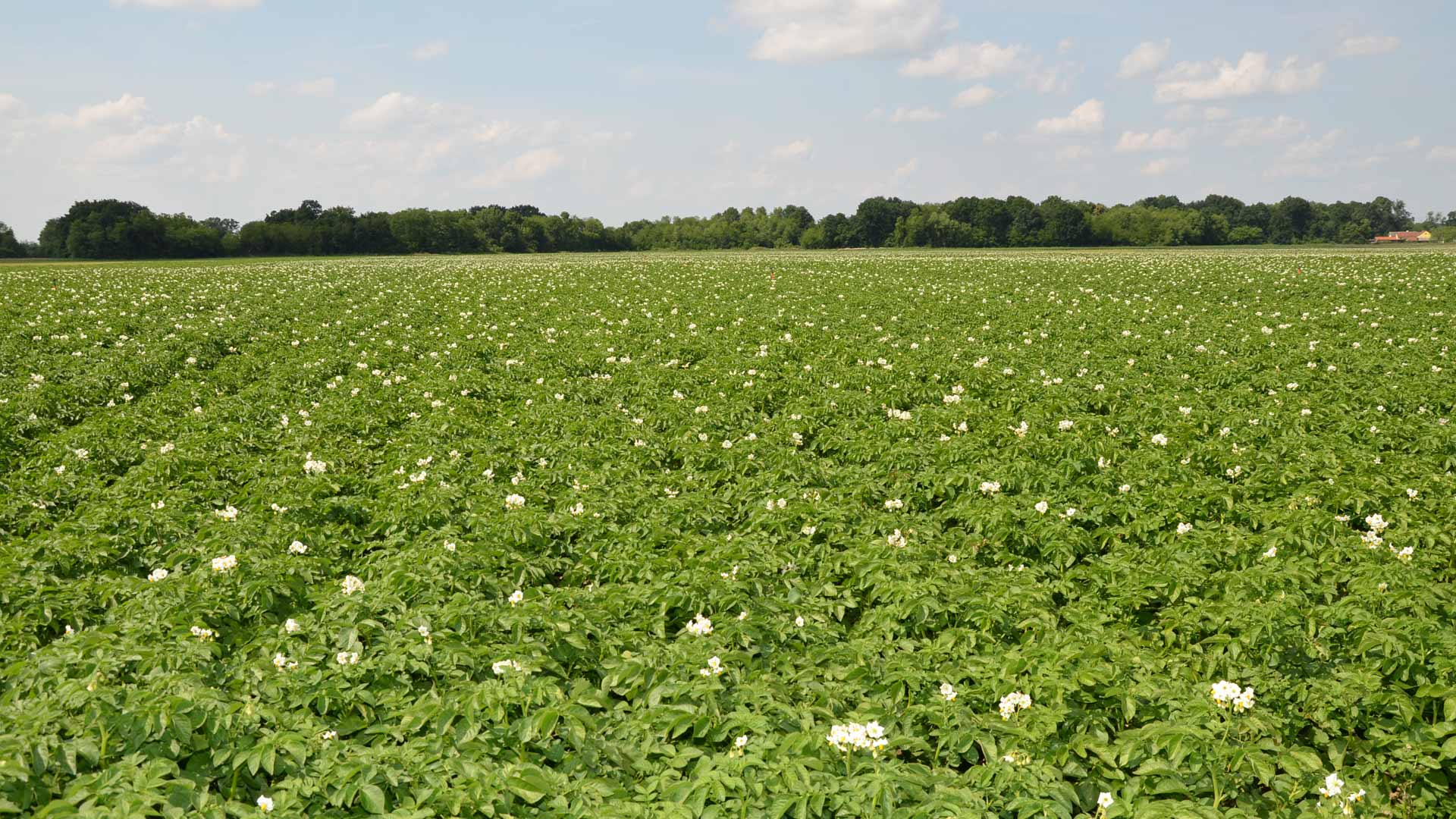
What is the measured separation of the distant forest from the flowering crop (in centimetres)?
9588

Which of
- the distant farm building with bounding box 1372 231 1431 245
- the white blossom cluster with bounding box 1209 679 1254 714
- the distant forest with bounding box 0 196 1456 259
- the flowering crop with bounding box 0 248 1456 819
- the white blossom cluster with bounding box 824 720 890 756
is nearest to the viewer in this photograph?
the flowering crop with bounding box 0 248 1456 819

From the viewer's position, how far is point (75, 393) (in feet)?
40.9

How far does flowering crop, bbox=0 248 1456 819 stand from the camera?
3.87 m

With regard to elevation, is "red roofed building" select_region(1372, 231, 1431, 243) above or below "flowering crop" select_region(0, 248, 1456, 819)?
above

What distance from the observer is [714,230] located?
488 ft

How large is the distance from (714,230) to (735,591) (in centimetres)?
14681

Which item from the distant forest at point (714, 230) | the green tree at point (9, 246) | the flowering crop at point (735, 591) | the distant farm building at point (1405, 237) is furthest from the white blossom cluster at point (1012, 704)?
the distant farm building at point (1405, 237)

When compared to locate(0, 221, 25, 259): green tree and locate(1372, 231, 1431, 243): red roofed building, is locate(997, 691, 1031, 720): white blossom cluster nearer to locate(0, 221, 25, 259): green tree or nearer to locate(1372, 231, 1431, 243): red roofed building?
locate(0, 221, 25, 259): green tree

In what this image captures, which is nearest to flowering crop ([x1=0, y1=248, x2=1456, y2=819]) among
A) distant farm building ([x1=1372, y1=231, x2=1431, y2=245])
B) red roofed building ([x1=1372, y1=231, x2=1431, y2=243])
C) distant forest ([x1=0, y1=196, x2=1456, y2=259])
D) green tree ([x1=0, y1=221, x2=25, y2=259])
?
distant forest ([x1=0, y1=196, x2=1456, y2=259])

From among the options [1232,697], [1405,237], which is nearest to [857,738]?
[1232,697]

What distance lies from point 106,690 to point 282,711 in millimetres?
811

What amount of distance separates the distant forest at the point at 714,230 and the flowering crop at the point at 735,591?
9588 cm

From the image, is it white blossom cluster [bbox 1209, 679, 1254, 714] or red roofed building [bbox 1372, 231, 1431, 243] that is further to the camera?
red roofed building [bbox 1372, 231, 1431, 243]

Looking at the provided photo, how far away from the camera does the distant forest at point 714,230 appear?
94125 millimetres
